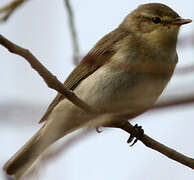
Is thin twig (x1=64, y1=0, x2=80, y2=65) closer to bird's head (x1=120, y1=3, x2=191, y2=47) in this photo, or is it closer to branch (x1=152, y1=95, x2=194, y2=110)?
bird's head (x1=120, y1=3, x2=191, y2=47)

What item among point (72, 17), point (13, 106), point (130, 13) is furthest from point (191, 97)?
point (130, 13)

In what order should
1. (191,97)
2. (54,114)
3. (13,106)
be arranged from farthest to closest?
1. (54,114)
2. (13,106)
3. (191,97)

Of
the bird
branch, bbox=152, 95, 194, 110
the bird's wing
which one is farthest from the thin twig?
branch, bbox=152, 95, 194, 110

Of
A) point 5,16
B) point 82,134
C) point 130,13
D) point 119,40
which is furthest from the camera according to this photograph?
point 130,13

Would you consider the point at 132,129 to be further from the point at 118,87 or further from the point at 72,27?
the point at 72,27

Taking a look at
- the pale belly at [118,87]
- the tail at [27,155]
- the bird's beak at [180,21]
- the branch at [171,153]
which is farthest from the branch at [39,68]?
the bird's beak at [180,21]

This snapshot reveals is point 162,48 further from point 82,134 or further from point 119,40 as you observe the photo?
point 82,134
